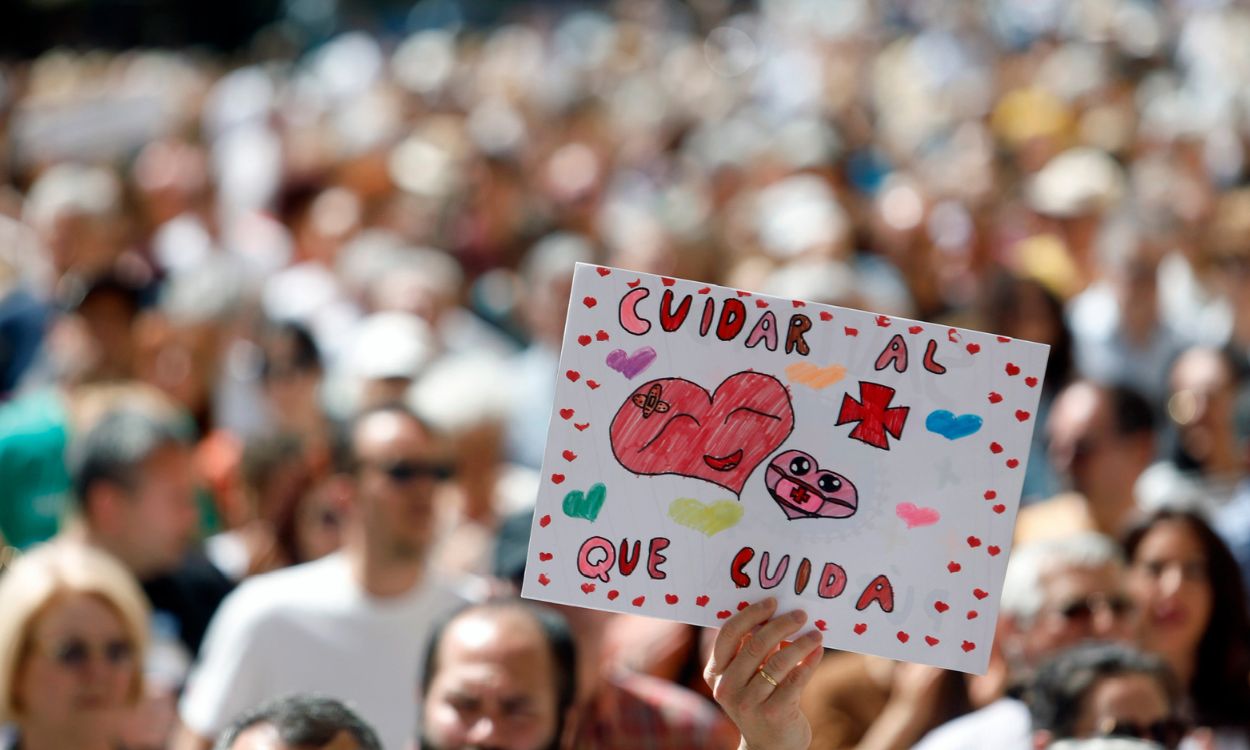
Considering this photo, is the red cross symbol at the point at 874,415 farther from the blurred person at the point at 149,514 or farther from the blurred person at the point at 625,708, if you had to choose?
the blurred person at the point at 149,514

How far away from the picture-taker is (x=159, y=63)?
1528 centimetres

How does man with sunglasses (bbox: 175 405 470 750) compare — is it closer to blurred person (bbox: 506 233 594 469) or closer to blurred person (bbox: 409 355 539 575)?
blurred person (bbox: 409 355 539 575)

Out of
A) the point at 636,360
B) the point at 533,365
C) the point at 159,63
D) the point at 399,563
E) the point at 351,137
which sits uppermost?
the point at 159,63

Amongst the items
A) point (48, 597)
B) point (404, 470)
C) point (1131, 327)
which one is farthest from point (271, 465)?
point (1131, 327)

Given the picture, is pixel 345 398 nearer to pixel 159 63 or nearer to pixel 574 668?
pixel 574 668

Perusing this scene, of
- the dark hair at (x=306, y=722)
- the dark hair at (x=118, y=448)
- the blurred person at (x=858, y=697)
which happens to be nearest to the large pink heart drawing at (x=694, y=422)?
the dark hair at (x=306, y=722)

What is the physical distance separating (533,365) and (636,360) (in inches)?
182

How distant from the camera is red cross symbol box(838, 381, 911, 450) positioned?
112 inches

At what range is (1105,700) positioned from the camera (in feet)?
12.3

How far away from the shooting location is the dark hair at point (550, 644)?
3.75 meters

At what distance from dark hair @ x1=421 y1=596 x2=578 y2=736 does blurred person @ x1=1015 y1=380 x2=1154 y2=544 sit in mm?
2038

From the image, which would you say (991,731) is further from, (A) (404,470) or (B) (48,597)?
(B) (48,597)

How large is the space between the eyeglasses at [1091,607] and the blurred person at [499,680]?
4.19ft

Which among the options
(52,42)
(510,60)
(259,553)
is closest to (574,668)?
(259,553)
